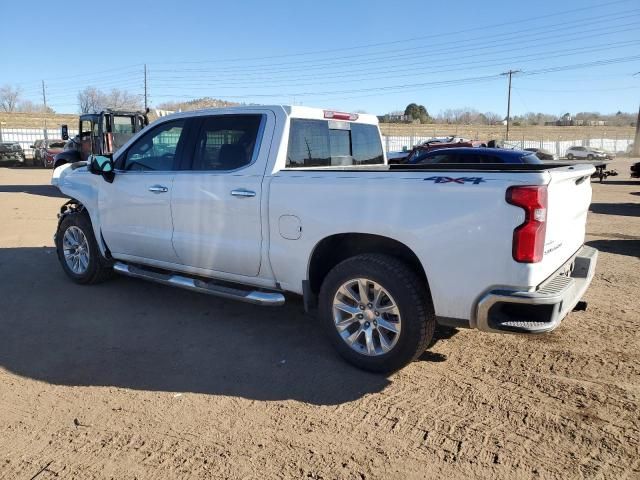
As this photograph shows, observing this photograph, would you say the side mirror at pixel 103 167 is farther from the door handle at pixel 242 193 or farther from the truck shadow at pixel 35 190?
the truck shadow at pixel 35 190

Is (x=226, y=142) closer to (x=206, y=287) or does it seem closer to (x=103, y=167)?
(x=206, y=287)

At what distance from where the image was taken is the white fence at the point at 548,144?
143ft

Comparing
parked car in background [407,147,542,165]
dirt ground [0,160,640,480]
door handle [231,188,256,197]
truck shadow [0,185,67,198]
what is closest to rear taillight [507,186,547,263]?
dirt ground [0,160,640,480]

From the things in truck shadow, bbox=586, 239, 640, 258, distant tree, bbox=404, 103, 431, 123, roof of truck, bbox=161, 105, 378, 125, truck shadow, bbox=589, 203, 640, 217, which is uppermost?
distant tree, bbox=404, 103, 431, 123

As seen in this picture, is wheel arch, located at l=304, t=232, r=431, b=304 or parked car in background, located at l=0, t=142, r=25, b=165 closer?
wheel arch, located at l=304, t=232, r=431, b=304

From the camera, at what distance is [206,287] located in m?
4.82

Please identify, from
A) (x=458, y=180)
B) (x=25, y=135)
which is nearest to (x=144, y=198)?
(x=458, y=180)

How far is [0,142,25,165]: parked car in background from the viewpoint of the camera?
1256 inches

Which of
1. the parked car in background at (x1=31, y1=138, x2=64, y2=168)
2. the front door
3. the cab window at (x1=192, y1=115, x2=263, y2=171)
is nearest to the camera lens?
the cab window at (x1=192, y1=115, x2=263, y2=171)

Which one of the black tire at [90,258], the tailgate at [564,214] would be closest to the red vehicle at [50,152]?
the black tire at [90,258]

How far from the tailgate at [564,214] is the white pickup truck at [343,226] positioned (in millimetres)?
21

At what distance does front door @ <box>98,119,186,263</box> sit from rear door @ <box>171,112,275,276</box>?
0.20 m

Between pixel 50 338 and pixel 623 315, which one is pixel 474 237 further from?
pixel 50 338

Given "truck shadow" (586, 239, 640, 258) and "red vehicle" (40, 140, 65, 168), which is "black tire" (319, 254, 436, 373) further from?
"red vehicle" (40, 140, 65, 168)
